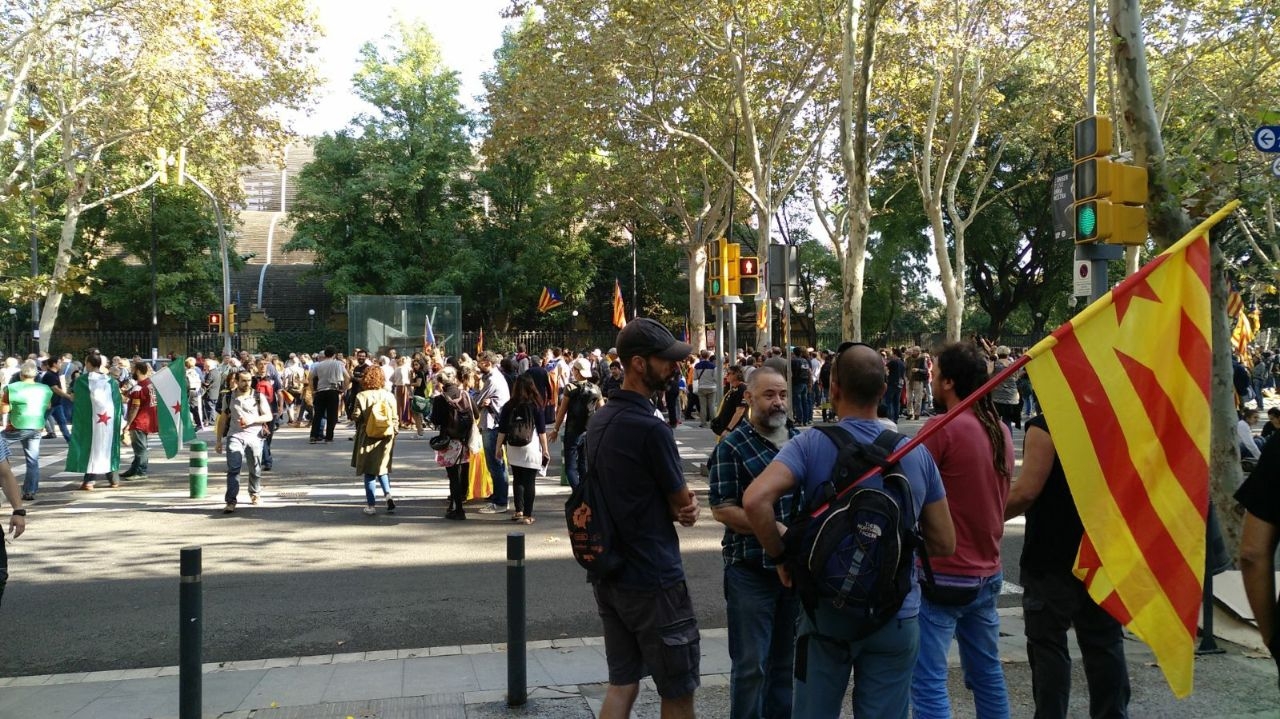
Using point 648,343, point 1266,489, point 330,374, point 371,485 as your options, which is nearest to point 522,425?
point 371,485

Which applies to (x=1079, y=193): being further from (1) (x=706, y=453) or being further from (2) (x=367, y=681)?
(1) (x=706, y=453)

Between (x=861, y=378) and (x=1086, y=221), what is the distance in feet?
15.5

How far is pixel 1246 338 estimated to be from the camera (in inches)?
830

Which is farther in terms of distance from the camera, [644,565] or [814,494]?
[644,565]

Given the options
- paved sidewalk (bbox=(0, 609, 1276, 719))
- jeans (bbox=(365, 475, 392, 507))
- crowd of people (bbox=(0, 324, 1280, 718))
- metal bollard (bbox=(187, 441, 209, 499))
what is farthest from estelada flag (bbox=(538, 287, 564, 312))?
crowd of people (bbox=(0, 324, 1280, 718))

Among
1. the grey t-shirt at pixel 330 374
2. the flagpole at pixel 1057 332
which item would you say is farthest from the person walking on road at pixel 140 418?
the flagpole at pixel 1057 332

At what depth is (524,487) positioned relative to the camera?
10.3 metres

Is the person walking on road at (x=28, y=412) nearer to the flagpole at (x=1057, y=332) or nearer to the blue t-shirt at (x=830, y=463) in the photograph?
the blue t-shirt at (x=830, y=463)

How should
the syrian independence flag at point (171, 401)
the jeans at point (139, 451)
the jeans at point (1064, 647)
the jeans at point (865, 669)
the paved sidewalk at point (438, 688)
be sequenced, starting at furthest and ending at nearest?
the jeans at point (139, 451) < the syrian independence flag at point (171, 401) < the paved sidewalk at point (438, 688) < the jeans at point (1064, 647) < the jeans at point (865, 669)

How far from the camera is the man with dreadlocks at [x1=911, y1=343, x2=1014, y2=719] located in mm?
3941

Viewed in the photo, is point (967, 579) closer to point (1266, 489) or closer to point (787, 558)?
point (787, 558)

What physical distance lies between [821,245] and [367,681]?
4410 cm

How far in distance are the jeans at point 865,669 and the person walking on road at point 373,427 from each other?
774cm

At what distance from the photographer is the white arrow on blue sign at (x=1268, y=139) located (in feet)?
20.0
